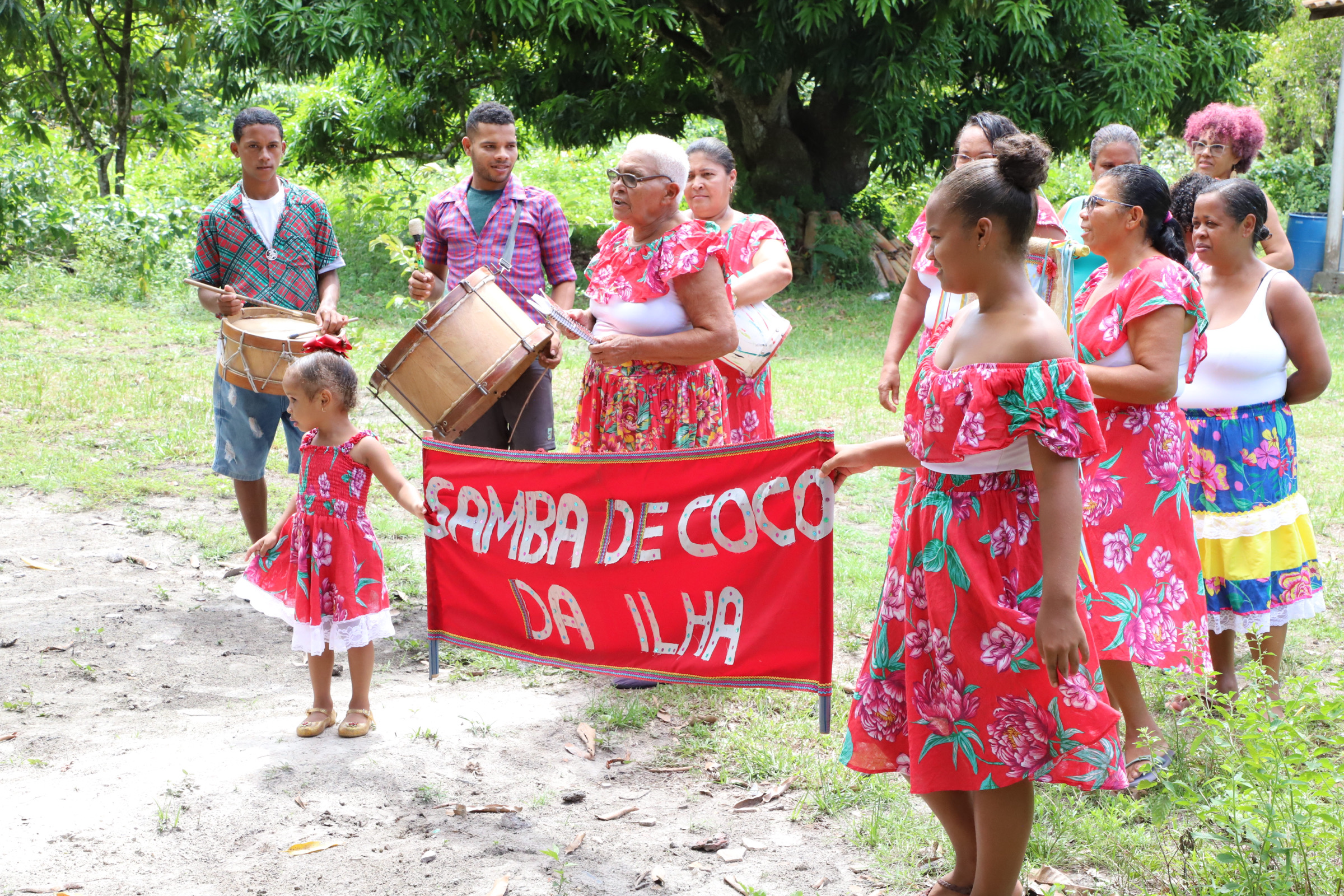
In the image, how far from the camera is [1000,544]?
256 cm

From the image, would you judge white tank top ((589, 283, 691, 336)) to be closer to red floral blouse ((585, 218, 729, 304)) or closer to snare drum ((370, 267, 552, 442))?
red floral blouse ((585, 218, 729, 304))

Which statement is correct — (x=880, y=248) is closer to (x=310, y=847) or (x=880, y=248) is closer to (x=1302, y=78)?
(x=310, y=847)

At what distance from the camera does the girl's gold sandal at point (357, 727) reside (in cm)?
402

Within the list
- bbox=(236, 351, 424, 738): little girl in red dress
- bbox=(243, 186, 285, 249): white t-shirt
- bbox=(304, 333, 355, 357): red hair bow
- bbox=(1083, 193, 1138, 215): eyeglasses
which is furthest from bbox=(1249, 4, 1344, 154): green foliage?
bbox=(236, 351, 424, 738): little girl in red dress

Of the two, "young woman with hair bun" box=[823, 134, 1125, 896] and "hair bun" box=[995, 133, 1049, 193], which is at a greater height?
"hair bun" box=[995, 133, 1049, 193]

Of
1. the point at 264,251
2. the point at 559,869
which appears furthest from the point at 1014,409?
the point at 264,251

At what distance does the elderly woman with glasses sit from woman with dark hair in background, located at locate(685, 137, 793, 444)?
55 cm

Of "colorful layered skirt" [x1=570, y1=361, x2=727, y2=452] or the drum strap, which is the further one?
the drum strap

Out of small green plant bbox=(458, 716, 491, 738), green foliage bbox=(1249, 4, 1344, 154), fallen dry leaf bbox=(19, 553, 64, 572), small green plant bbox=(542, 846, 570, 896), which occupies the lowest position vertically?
small green plant bbox=(542, 846, 570, 896)

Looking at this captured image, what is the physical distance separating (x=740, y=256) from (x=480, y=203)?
1196 millimetres

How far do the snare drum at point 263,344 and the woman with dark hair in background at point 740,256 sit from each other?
1.82 metres

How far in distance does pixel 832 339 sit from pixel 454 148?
260 inches

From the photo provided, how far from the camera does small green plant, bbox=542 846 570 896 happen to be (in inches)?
123

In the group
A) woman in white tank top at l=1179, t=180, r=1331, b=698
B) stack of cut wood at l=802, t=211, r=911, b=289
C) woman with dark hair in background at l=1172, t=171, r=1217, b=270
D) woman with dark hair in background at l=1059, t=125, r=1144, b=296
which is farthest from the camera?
stack of cut wood at l=802, t=211, r=911, b=289
